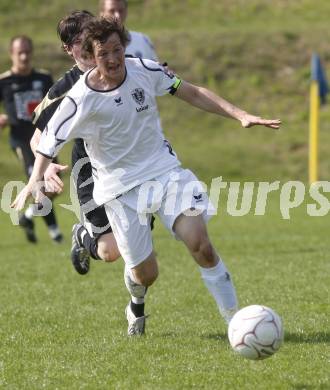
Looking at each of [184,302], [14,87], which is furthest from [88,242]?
[14,87]

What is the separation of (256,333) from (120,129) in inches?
66.3

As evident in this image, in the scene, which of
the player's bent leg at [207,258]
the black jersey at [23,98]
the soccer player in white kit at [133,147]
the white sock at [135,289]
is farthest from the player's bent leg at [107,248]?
the black jersey at [23,98]

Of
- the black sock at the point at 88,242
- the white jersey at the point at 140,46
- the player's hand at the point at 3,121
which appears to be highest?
the black sock at the point at 88,242

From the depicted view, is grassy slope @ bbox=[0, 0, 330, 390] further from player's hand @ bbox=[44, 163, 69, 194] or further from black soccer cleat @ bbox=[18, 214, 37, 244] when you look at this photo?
player's hand @ bbox=[44, 163, 69, 194]

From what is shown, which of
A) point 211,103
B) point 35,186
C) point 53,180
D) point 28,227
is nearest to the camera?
point 35,186

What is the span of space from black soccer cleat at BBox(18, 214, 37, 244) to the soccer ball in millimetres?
8020

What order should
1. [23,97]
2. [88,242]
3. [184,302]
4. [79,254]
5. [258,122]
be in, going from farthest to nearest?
1. [23,97]
2. [184,302]
3. [79,254]
4. [88,242]
5. [258,122]

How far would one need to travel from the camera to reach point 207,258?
624cm

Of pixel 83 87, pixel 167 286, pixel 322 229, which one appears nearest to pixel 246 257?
pixel 167 286

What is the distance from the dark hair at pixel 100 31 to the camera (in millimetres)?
5969

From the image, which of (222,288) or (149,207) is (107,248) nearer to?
(149,207)

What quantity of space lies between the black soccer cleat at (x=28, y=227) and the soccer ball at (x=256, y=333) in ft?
26.3

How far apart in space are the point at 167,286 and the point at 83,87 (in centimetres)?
357

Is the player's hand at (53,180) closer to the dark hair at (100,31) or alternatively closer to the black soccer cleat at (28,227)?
the dark hair at (100,31)
